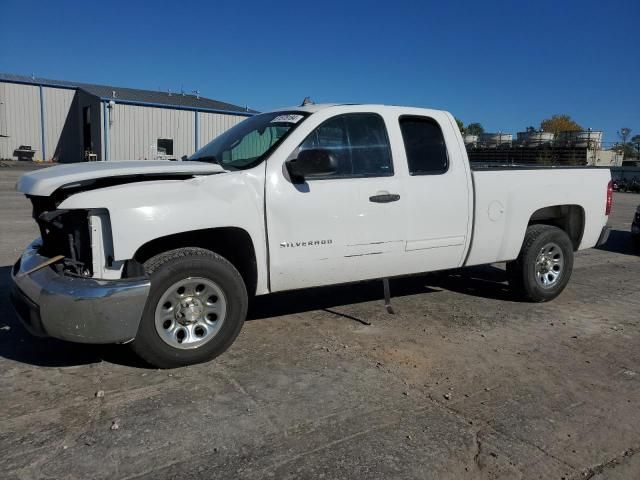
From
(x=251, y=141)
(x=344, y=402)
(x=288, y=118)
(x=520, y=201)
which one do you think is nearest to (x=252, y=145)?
(x=251, y=141)

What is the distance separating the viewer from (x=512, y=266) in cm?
599

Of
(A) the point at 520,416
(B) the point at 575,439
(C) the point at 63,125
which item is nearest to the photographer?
(B) the point at 575,439

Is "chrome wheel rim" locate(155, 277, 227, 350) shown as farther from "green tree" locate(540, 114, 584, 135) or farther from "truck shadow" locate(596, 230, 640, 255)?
"green tree" locate(540, 114, 584, 135)

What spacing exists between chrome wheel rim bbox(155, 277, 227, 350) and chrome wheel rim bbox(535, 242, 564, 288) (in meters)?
3.69

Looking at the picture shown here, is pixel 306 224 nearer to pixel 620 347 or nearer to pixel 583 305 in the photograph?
pixel 620 347

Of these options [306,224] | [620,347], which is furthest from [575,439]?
[306,224]

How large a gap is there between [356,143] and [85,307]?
8.20ft

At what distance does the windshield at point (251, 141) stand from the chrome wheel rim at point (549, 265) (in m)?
3.18

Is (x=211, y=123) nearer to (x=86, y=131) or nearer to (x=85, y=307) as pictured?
(x=86, y=131)

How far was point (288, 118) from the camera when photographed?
467 centimetres

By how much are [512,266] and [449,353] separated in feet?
6.35

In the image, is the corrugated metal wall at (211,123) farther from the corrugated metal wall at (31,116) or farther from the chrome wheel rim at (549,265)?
the chrome wheel rim at (549,265)

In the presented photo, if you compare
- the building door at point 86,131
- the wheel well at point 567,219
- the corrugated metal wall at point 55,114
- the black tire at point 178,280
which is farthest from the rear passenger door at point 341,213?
the corrugated metal wall at point 55,114

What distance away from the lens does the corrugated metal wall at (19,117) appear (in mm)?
32500
